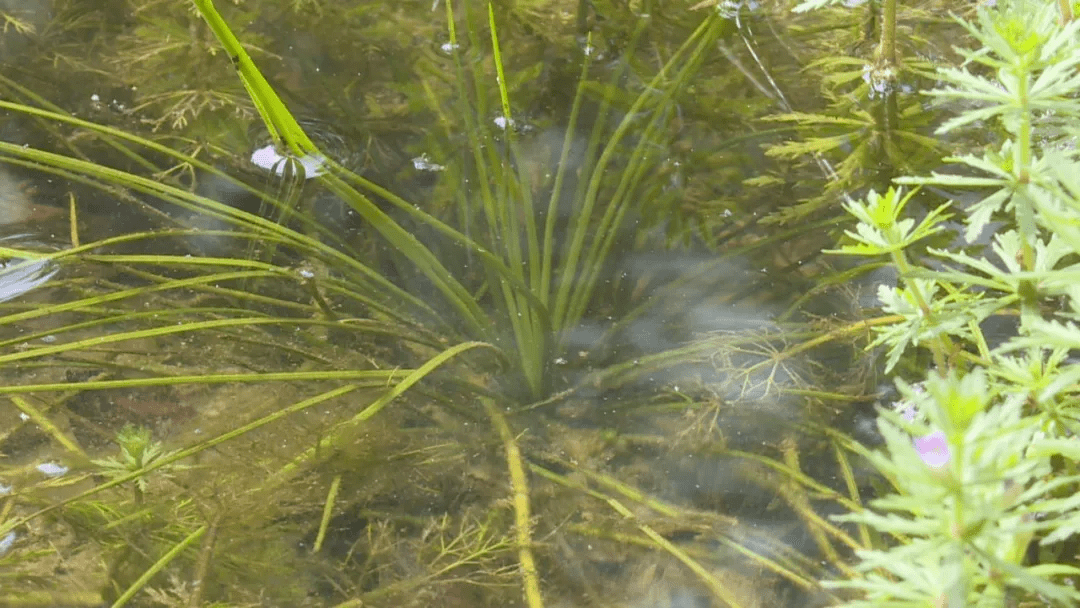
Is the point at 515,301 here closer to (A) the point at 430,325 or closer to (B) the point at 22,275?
(A) the point at 430,325

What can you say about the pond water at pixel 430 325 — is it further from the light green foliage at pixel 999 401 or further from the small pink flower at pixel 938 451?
the small pink flower at pixel 938 451

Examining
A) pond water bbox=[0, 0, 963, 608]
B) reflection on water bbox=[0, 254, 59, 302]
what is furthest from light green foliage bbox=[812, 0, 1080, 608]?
reflection on water bbox=[0, 254, 59, 302]

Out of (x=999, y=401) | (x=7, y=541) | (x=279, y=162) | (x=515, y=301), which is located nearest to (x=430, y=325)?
(x=515, y=301)

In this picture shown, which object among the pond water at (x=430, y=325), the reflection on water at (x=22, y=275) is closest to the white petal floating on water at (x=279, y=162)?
the pond water at (x=430, y=325)

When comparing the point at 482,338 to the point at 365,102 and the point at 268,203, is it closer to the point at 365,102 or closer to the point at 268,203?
the point at 268,203

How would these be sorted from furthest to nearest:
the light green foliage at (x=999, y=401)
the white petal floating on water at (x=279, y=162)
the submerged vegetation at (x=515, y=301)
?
the white petal floating on water at (x=279, y=162)
the submerged vegetation at (x=515, y=301)
the light green foliage at (x=999, y=401)

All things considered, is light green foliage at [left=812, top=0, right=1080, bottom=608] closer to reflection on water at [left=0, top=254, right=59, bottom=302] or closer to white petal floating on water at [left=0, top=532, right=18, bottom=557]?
white petal floating on water at [left=0, top=532, right=18, bottom=557]

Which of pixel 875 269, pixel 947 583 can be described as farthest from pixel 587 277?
pixel 947 583
